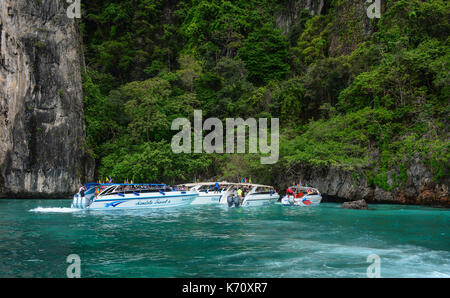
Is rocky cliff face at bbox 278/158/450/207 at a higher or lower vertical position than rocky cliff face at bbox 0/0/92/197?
lower

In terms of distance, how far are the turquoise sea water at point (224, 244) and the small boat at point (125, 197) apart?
8.34 feet

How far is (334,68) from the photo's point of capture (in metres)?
43.3

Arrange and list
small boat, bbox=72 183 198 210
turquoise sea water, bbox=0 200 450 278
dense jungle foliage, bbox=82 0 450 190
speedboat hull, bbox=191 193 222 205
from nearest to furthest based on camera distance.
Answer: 1. turquoise sea water, bbox=0 200 450 278
2. small boat, bbox=72 183 198 210
3. speedboat hull, bbox=191 193 222 205
4. dense jungle foliage, bbox=82 0 450 190

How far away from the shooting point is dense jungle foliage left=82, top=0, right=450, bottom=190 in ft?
112

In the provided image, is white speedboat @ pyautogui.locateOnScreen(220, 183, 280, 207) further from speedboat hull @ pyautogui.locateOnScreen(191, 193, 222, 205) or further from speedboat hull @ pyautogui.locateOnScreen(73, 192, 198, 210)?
speedboat hull @ pyautogui.locateOnScreen(73, 192, 198, 210)

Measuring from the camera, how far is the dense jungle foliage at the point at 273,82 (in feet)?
112

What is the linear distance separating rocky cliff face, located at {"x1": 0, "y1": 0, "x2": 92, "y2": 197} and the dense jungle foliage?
155 inches

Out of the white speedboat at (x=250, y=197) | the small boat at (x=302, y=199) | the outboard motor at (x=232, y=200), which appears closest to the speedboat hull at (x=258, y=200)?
the white speedboat at (x=250, y=197)

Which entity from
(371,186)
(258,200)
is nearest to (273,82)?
(371,186)

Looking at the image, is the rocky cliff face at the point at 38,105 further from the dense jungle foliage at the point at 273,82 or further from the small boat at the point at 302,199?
the small boat at the point at 302,199

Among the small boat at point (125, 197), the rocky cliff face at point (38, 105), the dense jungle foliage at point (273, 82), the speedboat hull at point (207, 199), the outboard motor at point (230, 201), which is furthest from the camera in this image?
the rocky cliff face at point (38, 105)

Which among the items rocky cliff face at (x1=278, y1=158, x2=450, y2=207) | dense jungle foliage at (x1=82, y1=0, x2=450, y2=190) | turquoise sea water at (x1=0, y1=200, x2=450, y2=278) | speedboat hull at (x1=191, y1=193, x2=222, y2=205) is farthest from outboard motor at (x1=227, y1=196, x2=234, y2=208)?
rocky cliff face at (x1=278, y1=158, x2=450, y2=207)
